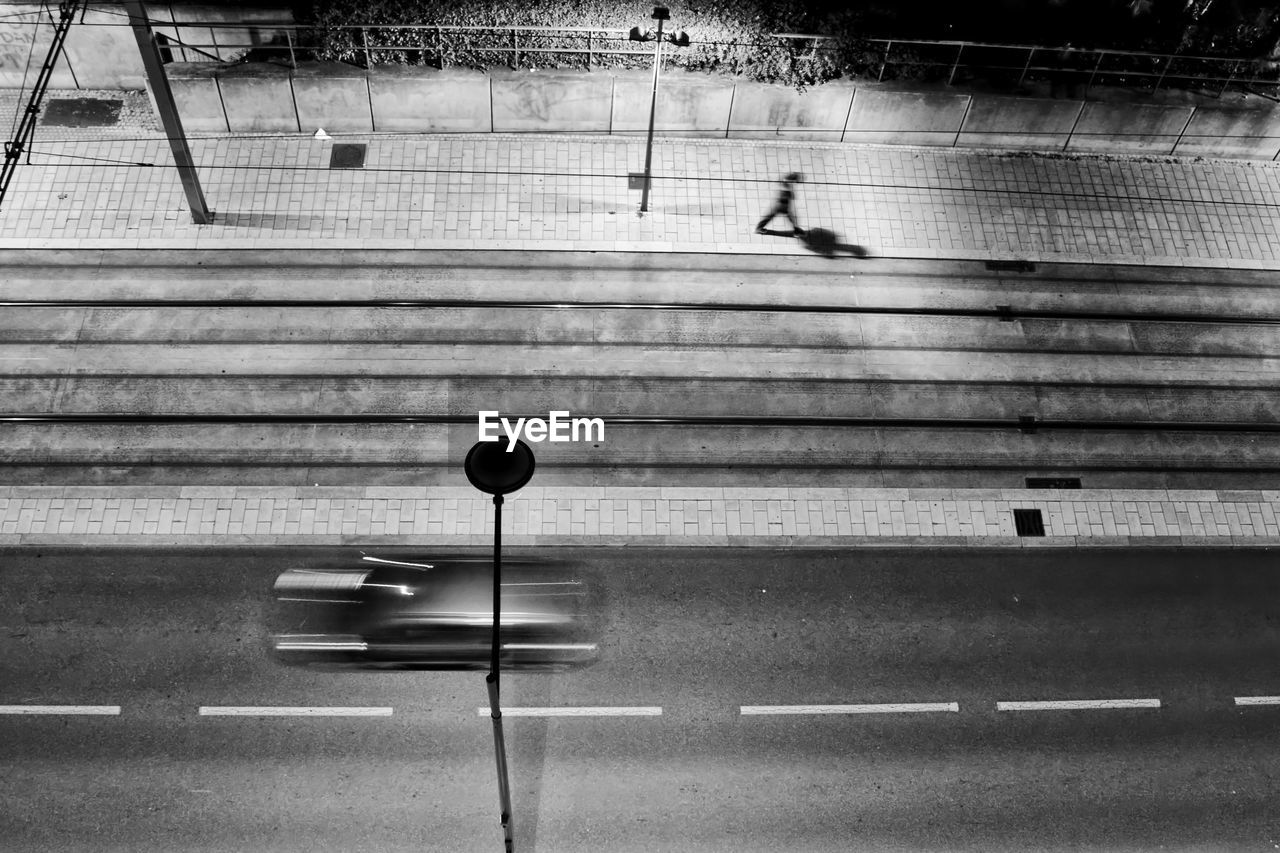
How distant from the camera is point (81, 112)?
23.2 meters

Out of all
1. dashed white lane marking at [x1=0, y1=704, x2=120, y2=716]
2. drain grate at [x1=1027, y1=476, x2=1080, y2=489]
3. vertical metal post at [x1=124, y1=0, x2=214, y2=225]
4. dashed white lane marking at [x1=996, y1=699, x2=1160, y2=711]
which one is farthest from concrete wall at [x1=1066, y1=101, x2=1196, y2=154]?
dashed white lane marking at [x1=0, y1=704, x2=120, y2=716]

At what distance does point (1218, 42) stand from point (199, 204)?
24523 mm

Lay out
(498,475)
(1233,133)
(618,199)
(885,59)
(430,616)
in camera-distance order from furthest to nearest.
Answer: (1233,133), (885,59), (618,199), (430,616), (498,475)

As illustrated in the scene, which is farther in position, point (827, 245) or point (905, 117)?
point (905, 117)

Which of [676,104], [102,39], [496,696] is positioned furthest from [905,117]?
[102,39]

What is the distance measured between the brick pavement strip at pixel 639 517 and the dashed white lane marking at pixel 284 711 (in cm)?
305

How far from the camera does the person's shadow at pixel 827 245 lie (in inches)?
875

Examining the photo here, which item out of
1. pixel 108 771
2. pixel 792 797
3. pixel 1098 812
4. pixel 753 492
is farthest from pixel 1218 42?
pixel 108 771

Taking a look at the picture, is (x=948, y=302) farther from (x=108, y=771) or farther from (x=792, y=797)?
(x=108, y=771)

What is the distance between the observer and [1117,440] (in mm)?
20156

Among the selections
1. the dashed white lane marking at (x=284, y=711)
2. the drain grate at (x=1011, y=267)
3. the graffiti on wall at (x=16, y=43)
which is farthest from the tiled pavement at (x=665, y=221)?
the dashed white lane marking at (x=284, y=711)

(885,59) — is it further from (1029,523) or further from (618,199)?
(1029,523)
